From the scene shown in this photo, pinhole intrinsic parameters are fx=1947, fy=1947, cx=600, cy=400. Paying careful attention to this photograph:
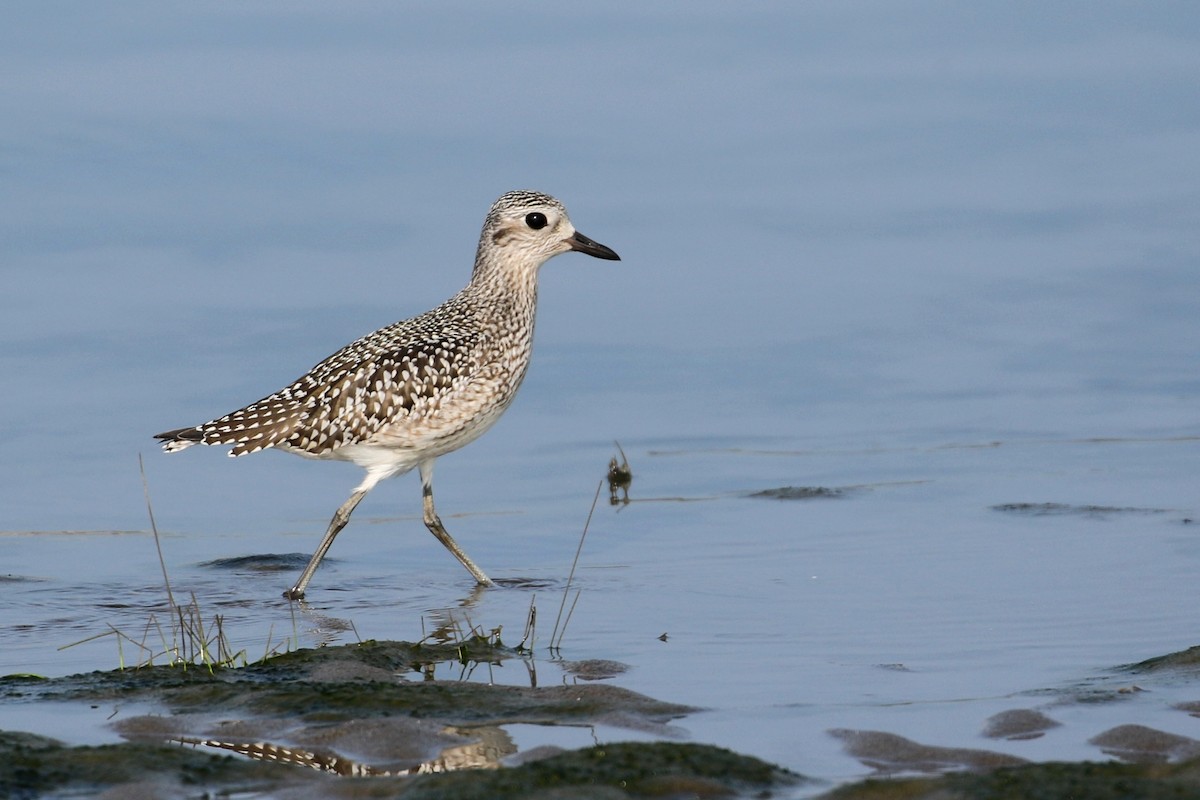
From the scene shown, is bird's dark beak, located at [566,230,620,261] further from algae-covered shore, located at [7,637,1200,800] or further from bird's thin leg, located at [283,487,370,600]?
algae-covered shore, located at [7,637,1200,800]

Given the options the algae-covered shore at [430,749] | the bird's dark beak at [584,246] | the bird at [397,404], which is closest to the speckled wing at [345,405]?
the bird at [397,404]

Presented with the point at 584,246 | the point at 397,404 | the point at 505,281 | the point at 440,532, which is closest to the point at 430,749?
the point at 397,404

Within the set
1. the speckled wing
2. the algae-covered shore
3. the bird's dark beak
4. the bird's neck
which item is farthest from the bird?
the algae-covered shore

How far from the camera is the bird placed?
10727mm

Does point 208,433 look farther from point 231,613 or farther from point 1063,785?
point 1063,785

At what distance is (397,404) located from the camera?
10.7m

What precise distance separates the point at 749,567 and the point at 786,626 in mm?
1432

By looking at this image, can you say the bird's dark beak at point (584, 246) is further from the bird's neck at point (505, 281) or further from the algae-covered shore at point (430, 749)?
the algae-covered shore at point (430, 749)

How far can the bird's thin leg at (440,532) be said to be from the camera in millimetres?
10766

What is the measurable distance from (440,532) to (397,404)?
87 cm

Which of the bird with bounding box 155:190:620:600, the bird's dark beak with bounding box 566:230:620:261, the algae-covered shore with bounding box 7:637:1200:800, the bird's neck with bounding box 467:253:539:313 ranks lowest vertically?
the algae-covered shore with bounding box 7:637:1200:800

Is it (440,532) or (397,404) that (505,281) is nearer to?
(397,404)

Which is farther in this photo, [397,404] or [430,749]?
[397,404]

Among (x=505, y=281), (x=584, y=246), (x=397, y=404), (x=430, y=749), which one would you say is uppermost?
(x=584, y=246)
